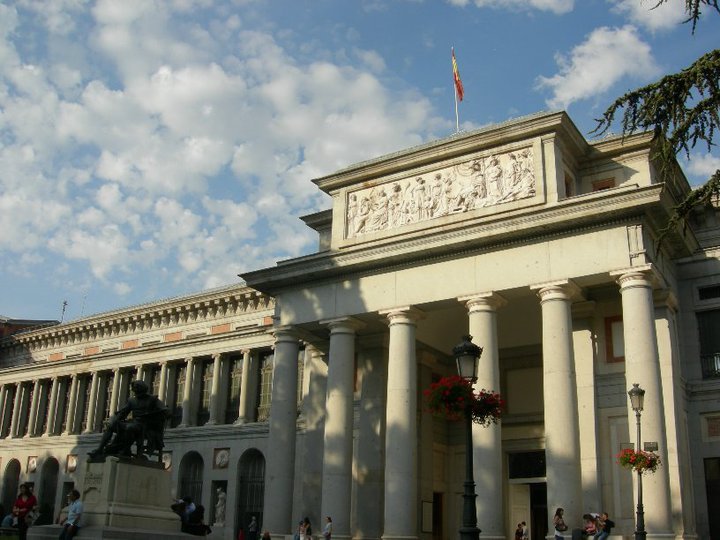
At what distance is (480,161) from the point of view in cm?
2792

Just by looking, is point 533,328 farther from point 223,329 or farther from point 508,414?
point 223,329

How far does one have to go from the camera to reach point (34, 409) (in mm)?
53906

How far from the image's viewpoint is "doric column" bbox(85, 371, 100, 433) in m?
Answer: 49.6

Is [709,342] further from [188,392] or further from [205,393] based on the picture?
[188,392]

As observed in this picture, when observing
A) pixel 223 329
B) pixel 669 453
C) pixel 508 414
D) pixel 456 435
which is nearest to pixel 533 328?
pixel 508 414

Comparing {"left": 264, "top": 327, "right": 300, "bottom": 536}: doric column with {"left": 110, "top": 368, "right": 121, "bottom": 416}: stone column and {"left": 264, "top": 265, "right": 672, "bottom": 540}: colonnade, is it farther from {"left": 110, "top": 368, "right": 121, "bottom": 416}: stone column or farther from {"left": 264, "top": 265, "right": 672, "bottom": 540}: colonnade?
{"left": 110, "top": 368, "right": 121, "bottom": 416}: stone column

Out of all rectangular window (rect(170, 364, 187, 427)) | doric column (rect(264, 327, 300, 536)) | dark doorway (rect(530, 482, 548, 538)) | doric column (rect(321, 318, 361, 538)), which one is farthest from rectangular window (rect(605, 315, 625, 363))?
rectangular window (rect(170, 364, 187, 427))

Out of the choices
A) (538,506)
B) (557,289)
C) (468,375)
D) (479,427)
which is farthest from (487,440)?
(468,375)

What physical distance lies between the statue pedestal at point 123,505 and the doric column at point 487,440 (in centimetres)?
943

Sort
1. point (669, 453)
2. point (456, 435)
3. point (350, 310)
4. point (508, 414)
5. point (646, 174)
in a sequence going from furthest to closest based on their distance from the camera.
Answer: point (456, 435)
point (508, 414)
point (350, 310)
point (646, 174)
point (669, 453)

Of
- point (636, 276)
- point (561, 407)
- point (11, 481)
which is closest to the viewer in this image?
point (636, 276)

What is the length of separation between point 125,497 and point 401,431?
11.2 meters

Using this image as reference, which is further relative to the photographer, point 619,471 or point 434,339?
point 434,339

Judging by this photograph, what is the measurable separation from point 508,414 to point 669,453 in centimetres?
843
